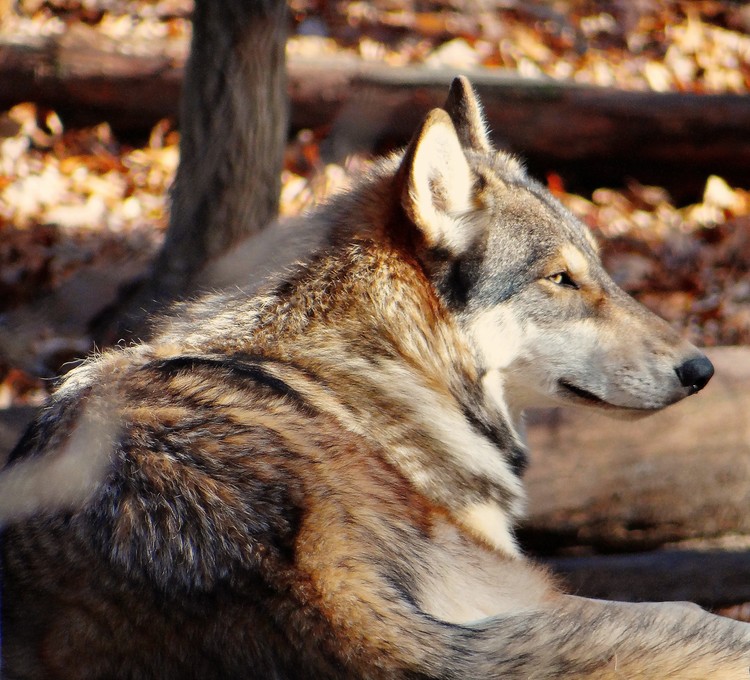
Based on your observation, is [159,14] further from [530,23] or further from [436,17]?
[530,23]

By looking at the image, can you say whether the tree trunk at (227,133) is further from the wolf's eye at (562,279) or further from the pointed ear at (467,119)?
the wolf's eye at (562,279)

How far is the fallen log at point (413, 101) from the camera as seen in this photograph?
7.99m

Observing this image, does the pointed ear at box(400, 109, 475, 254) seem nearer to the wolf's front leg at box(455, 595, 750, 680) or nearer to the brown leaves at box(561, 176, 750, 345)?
the wolf's front leg at box(455, 595, 750, 680)

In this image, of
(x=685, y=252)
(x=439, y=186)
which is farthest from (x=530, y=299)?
(x=685, y=252)

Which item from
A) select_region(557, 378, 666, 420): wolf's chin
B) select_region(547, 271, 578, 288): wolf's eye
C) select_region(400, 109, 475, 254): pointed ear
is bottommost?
select_region(557, 378, 666, 420): wolf's chin

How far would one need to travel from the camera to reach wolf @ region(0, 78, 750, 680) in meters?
2.18

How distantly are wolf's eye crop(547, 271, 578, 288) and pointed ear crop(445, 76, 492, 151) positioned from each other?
0.76 metres

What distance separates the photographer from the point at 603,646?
218 cm

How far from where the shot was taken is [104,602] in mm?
2359

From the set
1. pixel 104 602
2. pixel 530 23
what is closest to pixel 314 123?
pixel 530 23

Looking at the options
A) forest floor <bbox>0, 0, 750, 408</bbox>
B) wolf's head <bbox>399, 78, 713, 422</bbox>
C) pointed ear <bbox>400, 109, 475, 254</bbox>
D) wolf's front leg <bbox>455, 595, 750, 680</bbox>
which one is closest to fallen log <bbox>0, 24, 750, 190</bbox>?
forest floor <bbox>0, 0, 750, 408</bbox>

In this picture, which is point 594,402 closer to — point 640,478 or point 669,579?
point 640,478

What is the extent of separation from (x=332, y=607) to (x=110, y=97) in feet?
22.9

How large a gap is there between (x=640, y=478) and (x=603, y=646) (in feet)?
8.22
